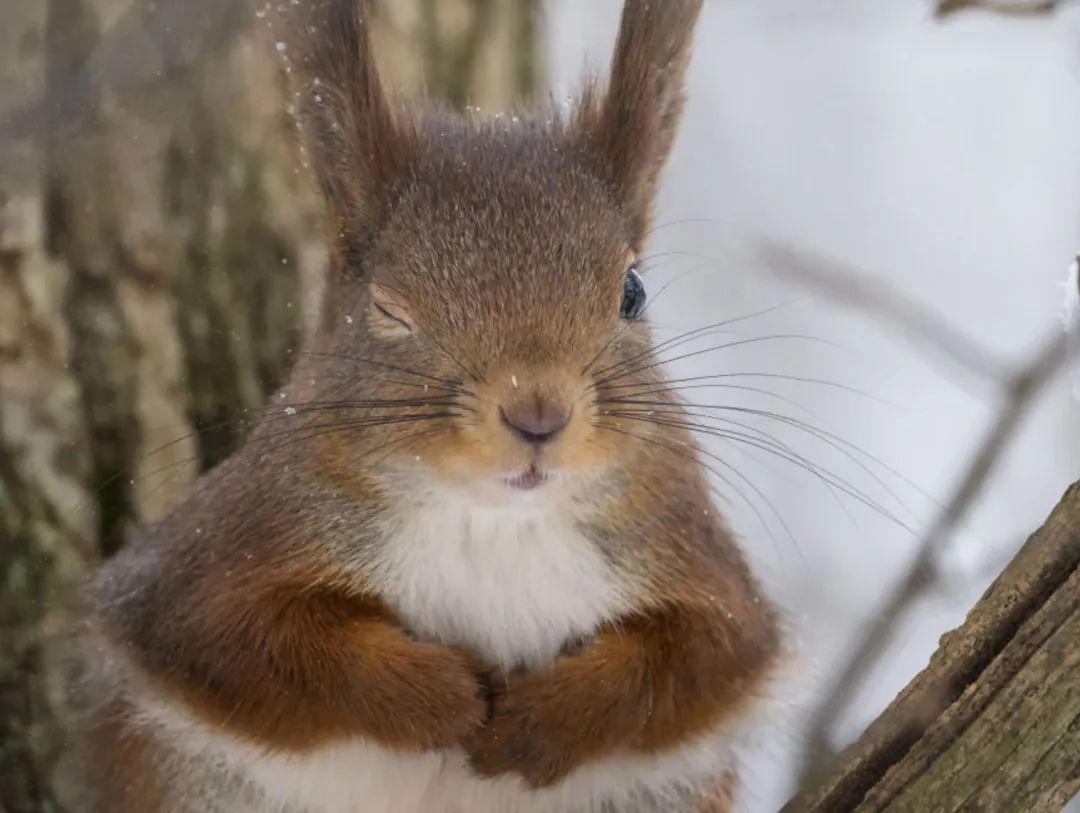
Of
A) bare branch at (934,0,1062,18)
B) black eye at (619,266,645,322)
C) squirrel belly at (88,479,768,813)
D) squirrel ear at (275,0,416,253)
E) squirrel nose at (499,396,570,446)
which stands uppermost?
bare branch at (934,0,1062,18)

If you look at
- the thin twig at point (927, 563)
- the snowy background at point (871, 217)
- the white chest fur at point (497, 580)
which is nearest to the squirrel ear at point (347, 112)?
the white chest fur at point (497, 580)

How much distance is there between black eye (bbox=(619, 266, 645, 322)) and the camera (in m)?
1.95

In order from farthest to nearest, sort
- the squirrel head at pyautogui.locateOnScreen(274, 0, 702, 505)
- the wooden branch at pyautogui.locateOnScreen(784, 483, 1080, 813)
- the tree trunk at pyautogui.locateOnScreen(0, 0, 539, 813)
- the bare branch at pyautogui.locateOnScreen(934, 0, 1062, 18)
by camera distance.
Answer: the tree trunk at pyautogui.locateOnScreen(0, 0, 539, 813)
the bare branch at pyautogui.locateOnScreen(934, 0, 1062, 18)
the squirrel head at pyautogui.locateOnScreen(274, 0, 702, 505)
the wooden branch at pyautogui.locateOnScreen(784, 483, 1080, 813)

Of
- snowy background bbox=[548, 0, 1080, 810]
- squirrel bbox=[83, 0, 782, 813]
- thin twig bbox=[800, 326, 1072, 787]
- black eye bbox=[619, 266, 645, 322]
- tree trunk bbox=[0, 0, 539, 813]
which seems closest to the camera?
squirrel bbox=[83, 0, 782, 813]

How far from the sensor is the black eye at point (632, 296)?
6.41ft

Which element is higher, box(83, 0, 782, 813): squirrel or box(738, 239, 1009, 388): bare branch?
box(83, 0, 782, 813): squirrel

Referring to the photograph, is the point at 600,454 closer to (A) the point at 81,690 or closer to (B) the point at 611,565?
(B) the point at 611,565

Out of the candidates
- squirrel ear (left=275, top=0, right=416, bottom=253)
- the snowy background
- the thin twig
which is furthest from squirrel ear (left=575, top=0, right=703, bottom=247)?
the snowy background

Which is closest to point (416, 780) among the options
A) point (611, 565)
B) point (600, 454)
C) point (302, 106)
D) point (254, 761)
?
point (254, 761)

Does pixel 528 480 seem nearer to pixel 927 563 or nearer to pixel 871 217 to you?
pixel 927 563

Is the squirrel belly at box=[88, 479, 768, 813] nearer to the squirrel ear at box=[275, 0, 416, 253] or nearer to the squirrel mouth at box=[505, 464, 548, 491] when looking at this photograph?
the squirrel mouth at box=[505, 464, 548, 491]

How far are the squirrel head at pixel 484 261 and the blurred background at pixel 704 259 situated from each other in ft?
0.75

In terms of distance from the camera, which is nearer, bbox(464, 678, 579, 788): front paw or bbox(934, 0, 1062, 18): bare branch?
bbox(464, 678, 579, 788): front paw

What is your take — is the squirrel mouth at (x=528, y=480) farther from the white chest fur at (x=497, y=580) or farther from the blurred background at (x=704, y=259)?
the blurred background at (x=704, y=259)
